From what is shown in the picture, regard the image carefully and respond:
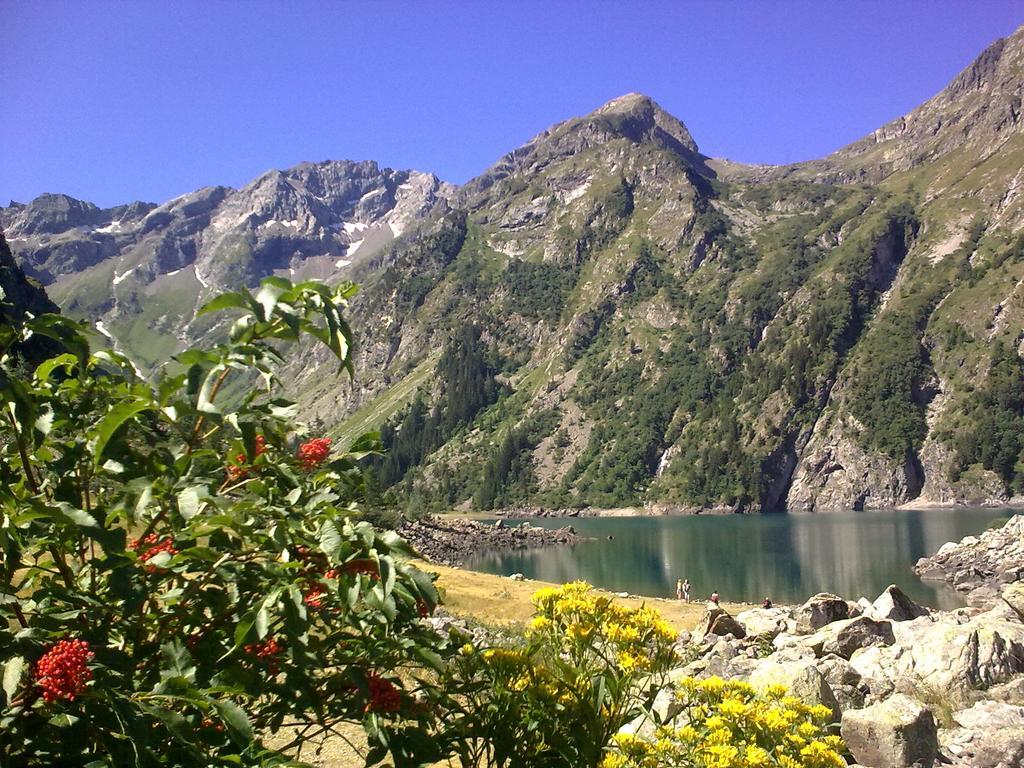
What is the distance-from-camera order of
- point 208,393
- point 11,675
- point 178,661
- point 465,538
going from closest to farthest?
point 11,675, point 208,393, point 178,661, point 465,538

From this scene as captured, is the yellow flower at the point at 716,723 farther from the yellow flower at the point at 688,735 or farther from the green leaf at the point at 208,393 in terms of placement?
the green leaf at the point at 208,393

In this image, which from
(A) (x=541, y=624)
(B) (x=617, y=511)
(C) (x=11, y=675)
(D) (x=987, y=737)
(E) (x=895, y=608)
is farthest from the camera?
(B) (x=617, y=511)

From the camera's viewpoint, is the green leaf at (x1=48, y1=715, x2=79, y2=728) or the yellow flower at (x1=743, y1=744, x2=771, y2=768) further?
the yellow flower at (x1=743, y1=744, x2=771, y2=768)

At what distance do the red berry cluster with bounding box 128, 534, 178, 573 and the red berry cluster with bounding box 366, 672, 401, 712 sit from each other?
104 centimetres

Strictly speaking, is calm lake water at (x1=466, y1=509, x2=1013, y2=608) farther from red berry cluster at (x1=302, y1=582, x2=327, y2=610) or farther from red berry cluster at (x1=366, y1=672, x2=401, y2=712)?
red berry cluster at (x1=302, y1=582, x2=327, y2=610)

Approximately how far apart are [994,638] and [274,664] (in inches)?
592

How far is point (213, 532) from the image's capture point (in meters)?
3.16

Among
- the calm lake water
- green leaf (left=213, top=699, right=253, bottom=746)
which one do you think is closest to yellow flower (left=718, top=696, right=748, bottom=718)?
green leaf (left=213, top=699, right=253, bottom=746)

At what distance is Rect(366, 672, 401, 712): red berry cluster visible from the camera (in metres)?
3.06

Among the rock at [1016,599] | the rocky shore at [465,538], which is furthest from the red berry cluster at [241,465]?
the rocky shore at [465,538]

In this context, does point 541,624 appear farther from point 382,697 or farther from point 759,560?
point 759,560

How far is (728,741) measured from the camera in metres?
4.24

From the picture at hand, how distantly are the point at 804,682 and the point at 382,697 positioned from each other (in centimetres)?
907

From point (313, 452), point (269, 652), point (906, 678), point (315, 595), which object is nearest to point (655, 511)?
point (906, 678)
